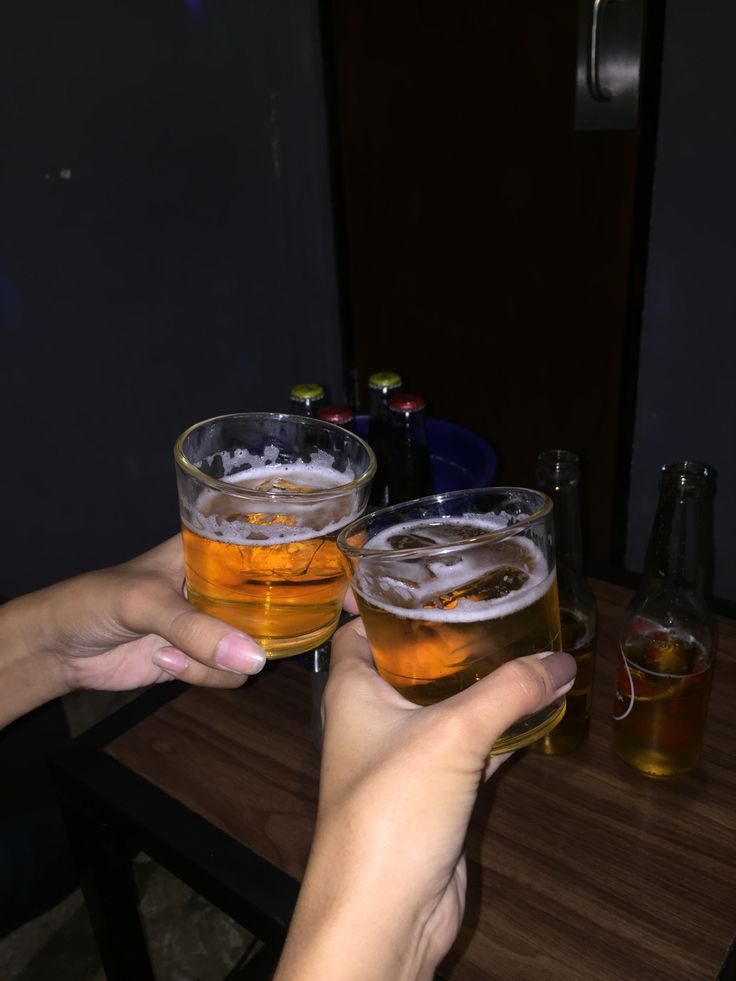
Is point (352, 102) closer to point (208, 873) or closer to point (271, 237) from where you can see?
point (271, 237)

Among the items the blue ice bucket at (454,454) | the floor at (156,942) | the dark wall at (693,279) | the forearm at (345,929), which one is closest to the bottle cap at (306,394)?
the blue ice bucket at (454,454)

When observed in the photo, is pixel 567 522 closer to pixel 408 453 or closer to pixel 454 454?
pixel 408 453

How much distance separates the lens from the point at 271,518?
820 millimetres

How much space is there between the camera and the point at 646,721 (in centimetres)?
107

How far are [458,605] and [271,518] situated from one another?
0.69 feet

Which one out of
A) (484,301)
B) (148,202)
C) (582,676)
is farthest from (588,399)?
(582,676)

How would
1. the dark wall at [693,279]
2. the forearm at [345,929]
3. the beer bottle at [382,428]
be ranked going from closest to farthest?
the forearm at [345,929] < the beer bottle at [382,428] < the dark wall at [693,279]

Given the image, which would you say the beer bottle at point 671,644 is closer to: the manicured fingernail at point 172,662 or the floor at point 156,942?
the manicured fingernail at point 172,662

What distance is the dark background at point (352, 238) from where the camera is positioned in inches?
91.4

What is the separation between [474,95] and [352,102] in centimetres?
51

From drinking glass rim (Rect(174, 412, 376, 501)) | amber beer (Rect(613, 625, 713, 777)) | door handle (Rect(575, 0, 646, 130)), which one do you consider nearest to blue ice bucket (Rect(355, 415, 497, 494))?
amber beer (Rect(613, 625, 713, 777))

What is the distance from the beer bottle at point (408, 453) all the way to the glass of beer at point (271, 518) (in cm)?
48

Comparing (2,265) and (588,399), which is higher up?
(2,265)

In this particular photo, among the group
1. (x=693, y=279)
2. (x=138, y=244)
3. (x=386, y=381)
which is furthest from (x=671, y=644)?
(x=138, y=244)
